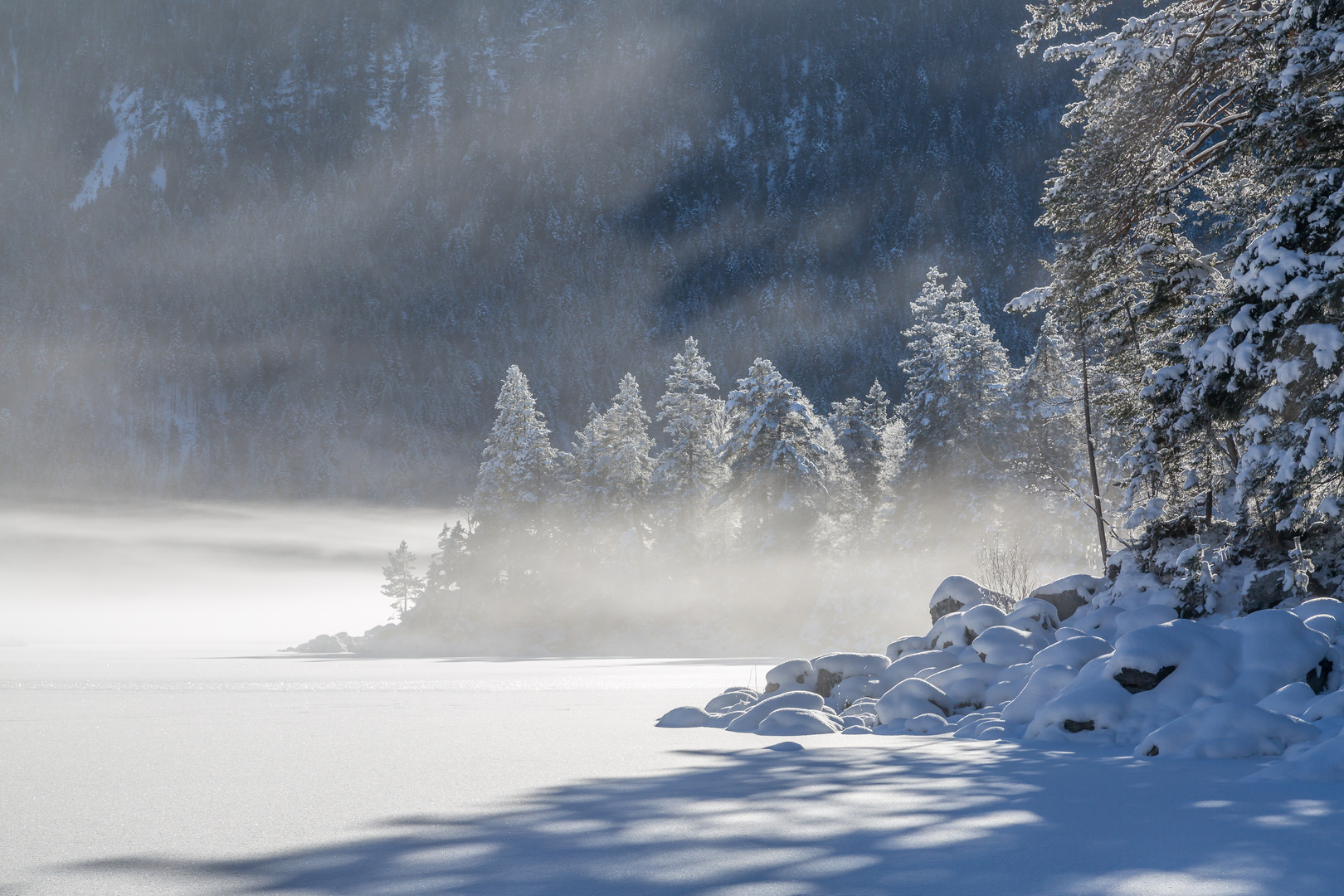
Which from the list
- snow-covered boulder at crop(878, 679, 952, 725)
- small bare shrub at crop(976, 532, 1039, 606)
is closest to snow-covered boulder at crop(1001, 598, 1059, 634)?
snow-covered boulder at crop(878, 679, 952, 725)

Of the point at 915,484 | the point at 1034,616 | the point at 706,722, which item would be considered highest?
the point at 915,484

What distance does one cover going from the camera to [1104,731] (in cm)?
639

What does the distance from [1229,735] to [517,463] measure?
4127 cm

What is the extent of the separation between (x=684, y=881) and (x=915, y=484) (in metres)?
37.2

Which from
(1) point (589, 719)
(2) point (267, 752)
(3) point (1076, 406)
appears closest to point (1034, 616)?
(1) point (589, 719)

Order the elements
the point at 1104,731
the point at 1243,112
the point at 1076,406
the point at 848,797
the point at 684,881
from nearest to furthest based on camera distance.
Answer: the point at 684,881 → the point at 848,797 → the point at 1104,731 → the point at 1243,112 → the point at 1076,406

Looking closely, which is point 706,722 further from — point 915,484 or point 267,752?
point 915,484

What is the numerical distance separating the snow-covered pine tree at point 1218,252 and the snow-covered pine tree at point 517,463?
113 feet

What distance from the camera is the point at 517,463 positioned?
44.9 meters

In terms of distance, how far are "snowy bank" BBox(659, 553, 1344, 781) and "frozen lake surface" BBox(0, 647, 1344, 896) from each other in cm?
52

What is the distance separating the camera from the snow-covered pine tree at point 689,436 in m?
44.8

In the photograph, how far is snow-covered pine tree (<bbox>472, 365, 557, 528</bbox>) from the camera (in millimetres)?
44969

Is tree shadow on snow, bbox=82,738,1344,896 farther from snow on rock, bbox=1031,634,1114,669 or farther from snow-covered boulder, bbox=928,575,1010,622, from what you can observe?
snow-covered boulder, bbox=928,575,1010,622

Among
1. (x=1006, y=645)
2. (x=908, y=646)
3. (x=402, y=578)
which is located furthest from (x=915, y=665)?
(x=402, y=578)
